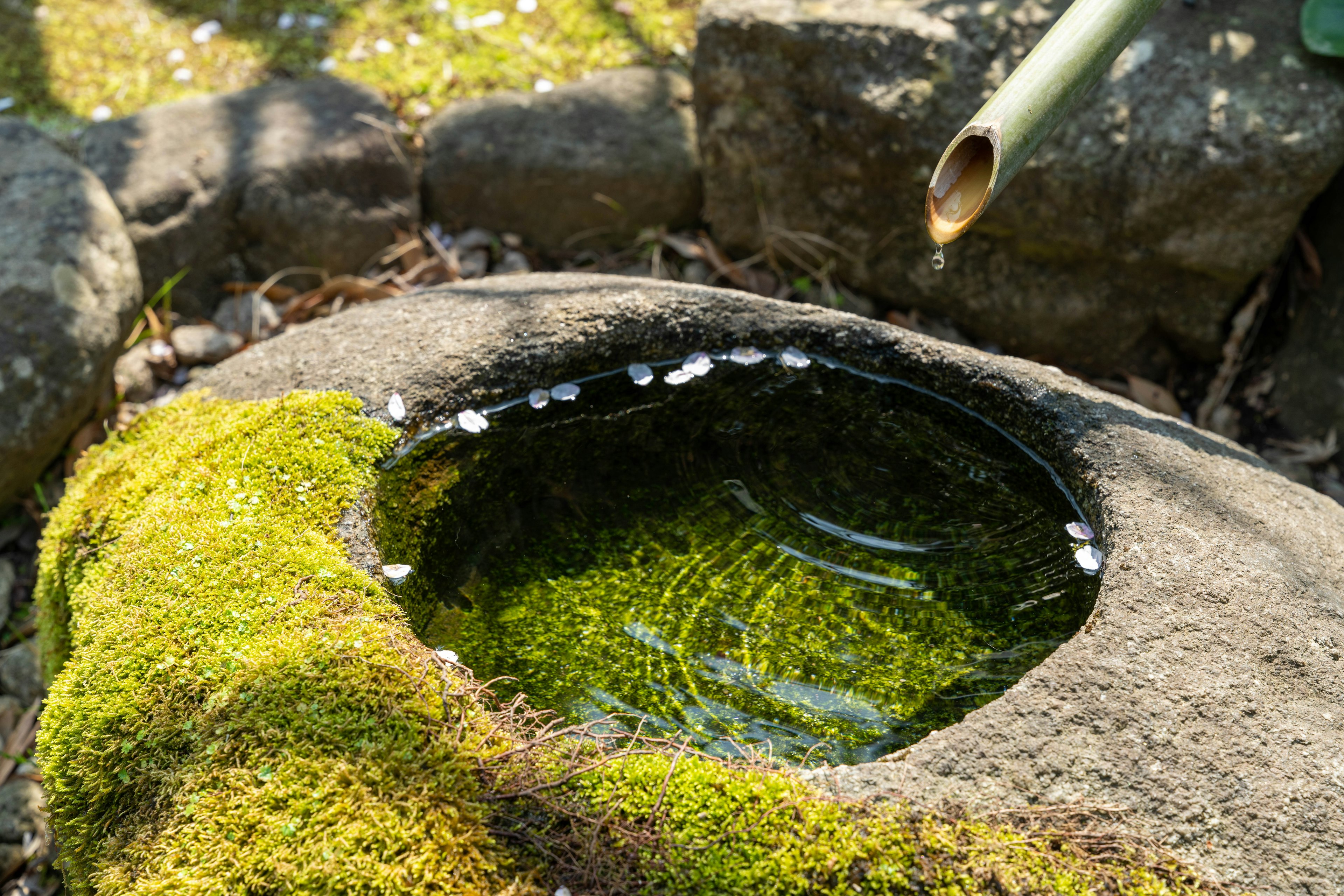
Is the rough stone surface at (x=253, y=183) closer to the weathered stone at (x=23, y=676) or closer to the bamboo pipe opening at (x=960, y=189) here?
the weathered stone at (x=23, y=676)

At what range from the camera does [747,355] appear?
229 cm

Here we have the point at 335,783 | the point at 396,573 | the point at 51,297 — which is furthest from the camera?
the point at 51,297

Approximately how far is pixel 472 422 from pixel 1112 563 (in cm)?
136

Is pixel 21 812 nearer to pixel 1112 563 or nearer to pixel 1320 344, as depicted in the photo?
pixel 1112 563

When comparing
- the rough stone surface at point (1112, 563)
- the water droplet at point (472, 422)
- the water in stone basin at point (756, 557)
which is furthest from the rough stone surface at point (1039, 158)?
the water droplet at point (472, 422)

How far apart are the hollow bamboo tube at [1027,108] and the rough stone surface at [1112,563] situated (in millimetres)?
570

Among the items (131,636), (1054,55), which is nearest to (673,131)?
(1054,55)

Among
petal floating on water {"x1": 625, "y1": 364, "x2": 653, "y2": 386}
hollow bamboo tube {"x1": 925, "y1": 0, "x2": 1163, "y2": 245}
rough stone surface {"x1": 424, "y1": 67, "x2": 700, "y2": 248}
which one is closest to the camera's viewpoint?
hollow bamboo tube {"x1": 925, "y1": 0, "x2": 1163, "y2": 245}

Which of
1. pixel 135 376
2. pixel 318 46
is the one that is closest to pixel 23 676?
pixel 135 376

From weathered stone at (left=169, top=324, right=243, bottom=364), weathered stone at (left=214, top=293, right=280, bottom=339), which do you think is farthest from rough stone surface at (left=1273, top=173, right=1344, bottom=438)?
weathered stone at (left=169, top=324, right=243, bottom=364)

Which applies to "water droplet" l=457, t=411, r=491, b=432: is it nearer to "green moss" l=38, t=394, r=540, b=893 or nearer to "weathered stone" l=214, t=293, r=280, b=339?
"green moss" l=38, t=394, r=540, b=893

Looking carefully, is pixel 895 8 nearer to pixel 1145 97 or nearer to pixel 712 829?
pixel 1145 97

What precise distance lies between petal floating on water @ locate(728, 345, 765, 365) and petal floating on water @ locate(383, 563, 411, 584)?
95cm

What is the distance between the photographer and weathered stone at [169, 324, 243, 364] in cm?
333
